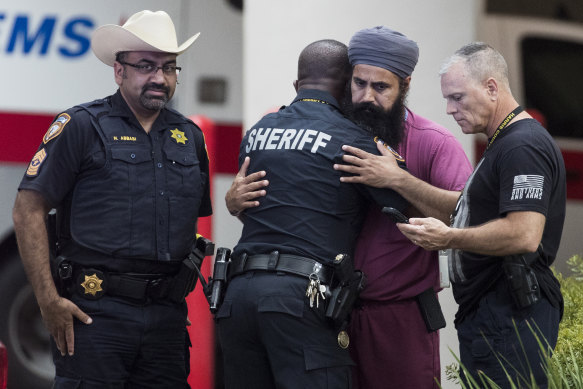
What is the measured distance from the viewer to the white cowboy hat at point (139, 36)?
13.1 ft

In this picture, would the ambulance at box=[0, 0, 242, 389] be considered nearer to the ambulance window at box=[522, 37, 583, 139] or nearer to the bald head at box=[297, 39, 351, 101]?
the bald head at box=[297, 39, 351, 101]

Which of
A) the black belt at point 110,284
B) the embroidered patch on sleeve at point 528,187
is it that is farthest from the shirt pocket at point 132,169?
the embroidered patch on sleeve at point 528,187

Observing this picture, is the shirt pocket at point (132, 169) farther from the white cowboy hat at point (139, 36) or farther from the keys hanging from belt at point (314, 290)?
the keys hanging from belt at point (314, 290)

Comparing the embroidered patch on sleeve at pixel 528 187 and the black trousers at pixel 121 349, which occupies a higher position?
the embroidered patch on sleeve at pixel 528 187

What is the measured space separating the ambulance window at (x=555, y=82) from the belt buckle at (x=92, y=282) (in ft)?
12.1

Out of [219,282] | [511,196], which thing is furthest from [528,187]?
[219,282]

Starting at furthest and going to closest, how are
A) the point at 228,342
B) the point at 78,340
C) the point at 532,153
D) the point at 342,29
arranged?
the point at 342,29 < the point at 78,340 < the point at 228,342 < the point at 532,153

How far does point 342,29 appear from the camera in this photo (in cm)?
551

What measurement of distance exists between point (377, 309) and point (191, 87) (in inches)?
93.9

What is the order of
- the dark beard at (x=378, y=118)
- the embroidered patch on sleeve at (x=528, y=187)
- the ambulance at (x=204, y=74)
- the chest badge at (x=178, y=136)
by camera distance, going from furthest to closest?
1. the ambulance at (x=204, y=74)
2. the chest badge at (x=178, y=136)
3. the dark beard at (x=378, y=118)
4. the embroidered patch on sleeve at (x=528, y=187)

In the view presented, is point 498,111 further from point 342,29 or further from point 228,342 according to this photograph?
point 342,29

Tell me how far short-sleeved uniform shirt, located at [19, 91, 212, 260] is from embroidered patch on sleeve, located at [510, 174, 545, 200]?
1337 mm

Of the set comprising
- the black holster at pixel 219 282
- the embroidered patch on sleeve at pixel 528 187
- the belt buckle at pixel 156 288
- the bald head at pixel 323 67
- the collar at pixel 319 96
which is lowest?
the belt buckle at pixel 156 288

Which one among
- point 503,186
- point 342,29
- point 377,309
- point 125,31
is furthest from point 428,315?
point 342,29
